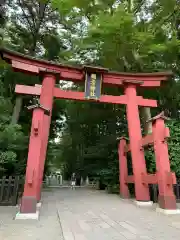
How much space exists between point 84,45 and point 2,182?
7694 millimetres

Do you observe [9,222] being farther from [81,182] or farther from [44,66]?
[81,182]

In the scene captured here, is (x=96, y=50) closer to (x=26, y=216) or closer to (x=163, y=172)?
(x=163, y=172)

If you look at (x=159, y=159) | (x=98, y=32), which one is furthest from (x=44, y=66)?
(x=159, y=159)

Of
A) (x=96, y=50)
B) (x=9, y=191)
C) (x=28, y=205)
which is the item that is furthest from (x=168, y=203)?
(x=96, y=50)

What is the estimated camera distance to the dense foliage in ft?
32.1

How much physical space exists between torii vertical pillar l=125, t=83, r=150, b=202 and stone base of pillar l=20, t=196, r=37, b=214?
4.21 metres

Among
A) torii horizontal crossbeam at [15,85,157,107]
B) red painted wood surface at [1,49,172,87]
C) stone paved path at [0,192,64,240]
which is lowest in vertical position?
stone paved path at [0,192,64,240]

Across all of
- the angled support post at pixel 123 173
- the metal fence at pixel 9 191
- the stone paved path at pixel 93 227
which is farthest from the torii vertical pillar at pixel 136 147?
the metal fence at pixel 9 191

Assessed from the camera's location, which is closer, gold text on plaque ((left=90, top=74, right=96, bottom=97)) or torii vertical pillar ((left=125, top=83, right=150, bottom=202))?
torii vertical pillar ((left=125, top=83, right=150, bottom=202))

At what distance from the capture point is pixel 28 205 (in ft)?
20.6

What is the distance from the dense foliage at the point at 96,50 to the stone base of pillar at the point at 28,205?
270 cm

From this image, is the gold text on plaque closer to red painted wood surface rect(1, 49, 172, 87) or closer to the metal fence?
red painted wood surface rect(1, 49, 172, 87)

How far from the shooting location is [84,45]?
11.6 meters

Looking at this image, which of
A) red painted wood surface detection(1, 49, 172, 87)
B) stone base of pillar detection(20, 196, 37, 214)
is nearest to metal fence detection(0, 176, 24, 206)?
stone base of pillar detection(20, 196, 37, 214)
